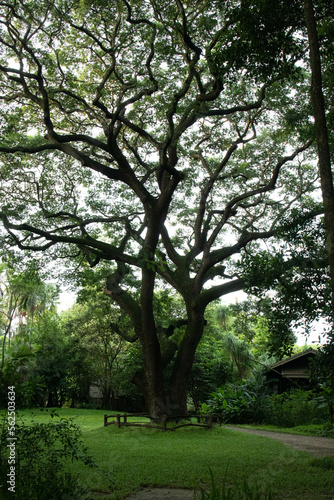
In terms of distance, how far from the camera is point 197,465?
21.3ft

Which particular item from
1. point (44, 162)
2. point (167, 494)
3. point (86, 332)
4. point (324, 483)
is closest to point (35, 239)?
point (44, 162)

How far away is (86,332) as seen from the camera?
923 inches

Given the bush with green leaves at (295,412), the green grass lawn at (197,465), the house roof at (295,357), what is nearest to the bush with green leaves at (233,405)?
the bush with green leaves at (295,412)

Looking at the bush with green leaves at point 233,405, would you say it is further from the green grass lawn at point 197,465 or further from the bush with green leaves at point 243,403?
the green grass lawn at point 197,465

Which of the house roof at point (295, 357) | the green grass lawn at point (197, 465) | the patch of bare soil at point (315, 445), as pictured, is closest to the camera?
the green grass lawn at point (197, 465)

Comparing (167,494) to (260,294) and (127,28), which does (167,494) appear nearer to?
(260,294)

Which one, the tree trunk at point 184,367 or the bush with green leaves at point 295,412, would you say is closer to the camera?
the tree trunk at point 184,367

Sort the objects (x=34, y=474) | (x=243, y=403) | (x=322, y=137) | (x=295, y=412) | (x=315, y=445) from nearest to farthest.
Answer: (x=34, y=474) → (x=322, y=137) → (x=315, y=445) → (x=295, y=412) → (x=243, y=403)

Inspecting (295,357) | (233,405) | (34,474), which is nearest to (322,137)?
(34,474)

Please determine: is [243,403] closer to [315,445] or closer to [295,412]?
[295,412]

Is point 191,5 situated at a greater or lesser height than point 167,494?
greater

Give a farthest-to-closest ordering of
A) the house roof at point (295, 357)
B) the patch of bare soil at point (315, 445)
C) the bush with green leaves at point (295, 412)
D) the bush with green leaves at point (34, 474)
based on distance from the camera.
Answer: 1. the house roof at point (295, 357)
2. the bush with green leaves at point (295, 412)
3. the patch of bare soil at point (315, 445)
4. the bush with green leaves at point (34, 474)

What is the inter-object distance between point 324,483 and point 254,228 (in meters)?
11.0

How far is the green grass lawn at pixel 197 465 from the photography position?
5.23 m
